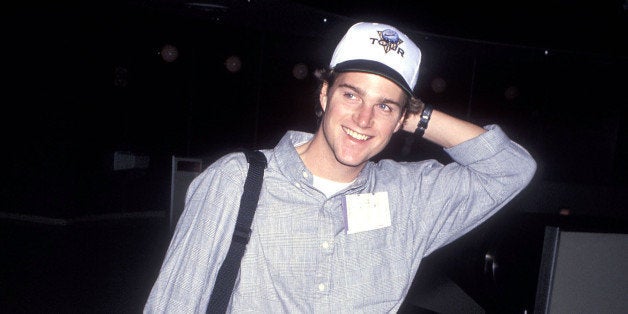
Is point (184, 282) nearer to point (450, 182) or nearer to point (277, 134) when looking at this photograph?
point (450, 182)

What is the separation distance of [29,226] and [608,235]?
6.13 meters

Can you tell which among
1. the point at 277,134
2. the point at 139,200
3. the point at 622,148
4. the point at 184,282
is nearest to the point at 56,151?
the point at 139,200

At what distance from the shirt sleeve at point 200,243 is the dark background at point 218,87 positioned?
3.33m

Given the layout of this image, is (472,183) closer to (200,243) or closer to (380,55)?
(380,55)

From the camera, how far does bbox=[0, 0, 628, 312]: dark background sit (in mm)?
5418

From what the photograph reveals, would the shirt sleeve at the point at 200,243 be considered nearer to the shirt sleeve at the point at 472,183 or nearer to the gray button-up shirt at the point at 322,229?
the gray button-up shirt at the point at 322,229

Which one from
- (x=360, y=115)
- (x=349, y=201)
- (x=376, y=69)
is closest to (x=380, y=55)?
(x=376, y=69)

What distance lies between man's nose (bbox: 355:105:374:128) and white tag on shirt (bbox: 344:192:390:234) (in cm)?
23

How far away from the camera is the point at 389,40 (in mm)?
1651

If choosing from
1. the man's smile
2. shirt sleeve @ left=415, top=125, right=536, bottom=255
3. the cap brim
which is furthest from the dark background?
the man's smile

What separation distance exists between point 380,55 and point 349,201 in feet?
1.55

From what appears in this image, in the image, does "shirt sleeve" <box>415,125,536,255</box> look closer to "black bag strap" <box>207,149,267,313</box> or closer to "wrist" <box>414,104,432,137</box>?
"wrist" <box>414,104,432,137</box>

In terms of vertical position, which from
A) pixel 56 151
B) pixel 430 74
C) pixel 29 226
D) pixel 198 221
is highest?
pixel 430 74

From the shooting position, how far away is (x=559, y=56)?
7012 millimetres
